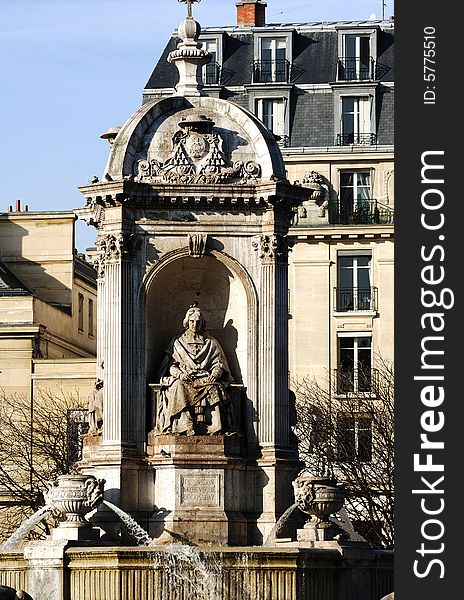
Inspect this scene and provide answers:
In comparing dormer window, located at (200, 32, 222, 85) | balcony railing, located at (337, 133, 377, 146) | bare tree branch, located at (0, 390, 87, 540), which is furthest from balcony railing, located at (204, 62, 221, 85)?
bare tree branch, located at (0, 390, 87, 540)

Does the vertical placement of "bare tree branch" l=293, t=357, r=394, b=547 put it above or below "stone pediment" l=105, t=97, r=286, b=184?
below

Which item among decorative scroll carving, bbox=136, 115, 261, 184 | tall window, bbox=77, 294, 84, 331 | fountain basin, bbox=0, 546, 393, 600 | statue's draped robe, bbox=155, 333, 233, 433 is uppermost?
tall window, bbox=77, 294, 84, 331

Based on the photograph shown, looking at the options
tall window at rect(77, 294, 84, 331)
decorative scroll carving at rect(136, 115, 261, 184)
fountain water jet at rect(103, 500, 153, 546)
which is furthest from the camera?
tall window at rect(77, 294, 84, 331)

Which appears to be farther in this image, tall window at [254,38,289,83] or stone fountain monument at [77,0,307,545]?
tall window at [254,38,289,83]

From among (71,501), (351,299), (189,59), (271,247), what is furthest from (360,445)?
(71,501)

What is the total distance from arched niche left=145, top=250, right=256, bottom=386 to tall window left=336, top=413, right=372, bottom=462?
96.4ft

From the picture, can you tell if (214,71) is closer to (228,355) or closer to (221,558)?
(228,355)

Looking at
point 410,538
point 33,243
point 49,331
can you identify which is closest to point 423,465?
point 410,538

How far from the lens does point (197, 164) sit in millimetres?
43844

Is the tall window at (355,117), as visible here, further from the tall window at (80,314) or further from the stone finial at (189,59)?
the stone finial at (189,59)

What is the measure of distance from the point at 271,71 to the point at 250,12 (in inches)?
244

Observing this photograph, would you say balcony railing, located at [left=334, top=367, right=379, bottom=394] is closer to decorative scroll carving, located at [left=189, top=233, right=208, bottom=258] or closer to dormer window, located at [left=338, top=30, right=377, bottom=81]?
dormer window, located at [left=338, top=30, right=377, bottom=81]

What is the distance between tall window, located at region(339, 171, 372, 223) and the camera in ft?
286

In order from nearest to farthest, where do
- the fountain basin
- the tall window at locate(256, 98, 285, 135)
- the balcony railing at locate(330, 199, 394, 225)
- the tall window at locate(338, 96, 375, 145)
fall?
the fountain basin, the balcony railing at locate(330, 199, 394, 225), the tall window at locate(338, 96, 375, 145), the tall window at locate(256, 98, 285, 135)
